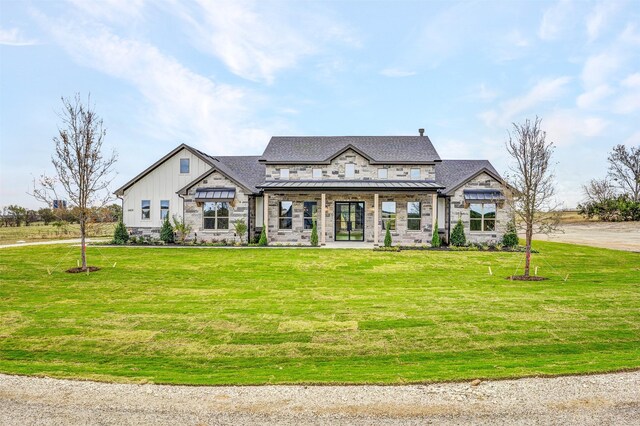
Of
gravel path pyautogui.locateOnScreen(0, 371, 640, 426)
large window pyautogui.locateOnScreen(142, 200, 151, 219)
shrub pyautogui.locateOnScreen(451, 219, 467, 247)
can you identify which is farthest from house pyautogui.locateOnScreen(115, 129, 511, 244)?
gravel path pyautogui.locateOnScreen(0, 371, 640, 426)

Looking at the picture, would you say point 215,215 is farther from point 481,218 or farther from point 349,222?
point 481,218

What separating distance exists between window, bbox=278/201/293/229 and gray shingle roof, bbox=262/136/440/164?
3.00 m

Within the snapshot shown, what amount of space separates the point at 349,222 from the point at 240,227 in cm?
729

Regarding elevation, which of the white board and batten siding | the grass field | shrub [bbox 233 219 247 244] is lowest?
the grass field

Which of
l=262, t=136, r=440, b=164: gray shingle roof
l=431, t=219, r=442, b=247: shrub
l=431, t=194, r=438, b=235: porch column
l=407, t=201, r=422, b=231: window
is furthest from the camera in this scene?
l=262, t=136, r=440, b=164: gray shingle roof

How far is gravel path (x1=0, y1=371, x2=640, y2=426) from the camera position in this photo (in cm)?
443

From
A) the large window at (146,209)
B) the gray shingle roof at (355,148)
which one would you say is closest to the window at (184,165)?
the large window at (146,209)

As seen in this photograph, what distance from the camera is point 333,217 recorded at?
25.1 meters

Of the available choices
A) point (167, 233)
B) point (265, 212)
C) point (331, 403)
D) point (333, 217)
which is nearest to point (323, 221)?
point (333, 217)

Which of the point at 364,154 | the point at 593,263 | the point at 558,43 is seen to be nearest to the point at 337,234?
the point at 364,154

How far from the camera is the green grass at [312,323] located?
6098mm

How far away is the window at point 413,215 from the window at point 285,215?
7928 mm

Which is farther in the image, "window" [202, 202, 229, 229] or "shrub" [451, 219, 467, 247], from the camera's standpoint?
"window" [202, 202, 229, 229]

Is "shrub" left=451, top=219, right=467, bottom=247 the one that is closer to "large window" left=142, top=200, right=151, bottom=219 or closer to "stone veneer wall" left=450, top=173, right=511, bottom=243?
"stone veneer wall" left=450, top=173, right=511, bottom=243
